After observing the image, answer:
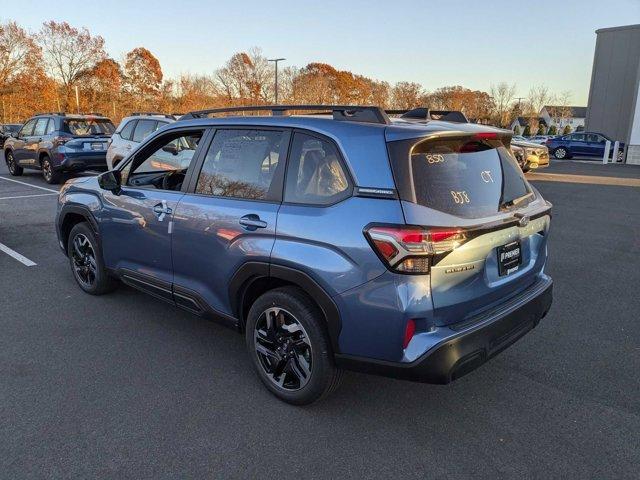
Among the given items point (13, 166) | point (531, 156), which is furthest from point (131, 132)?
point (531, 156)

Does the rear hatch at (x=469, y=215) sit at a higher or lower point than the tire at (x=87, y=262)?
higher

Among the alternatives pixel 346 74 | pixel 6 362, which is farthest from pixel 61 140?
pixel 346 74

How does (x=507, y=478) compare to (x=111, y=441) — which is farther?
(x=111, y=441)

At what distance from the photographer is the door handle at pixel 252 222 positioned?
2979 mm

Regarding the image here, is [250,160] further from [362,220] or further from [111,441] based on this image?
[111,441]

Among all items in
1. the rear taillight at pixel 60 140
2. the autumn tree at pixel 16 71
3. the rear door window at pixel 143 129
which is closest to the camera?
the rear door window at pixel 143 129

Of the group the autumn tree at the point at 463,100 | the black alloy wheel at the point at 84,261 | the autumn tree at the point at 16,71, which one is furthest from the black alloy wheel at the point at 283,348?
the autumn tree at the point at 463,100

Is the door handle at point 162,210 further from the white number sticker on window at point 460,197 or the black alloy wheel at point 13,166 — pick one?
the black alloy wheel at point 13,166

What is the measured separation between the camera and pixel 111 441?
2.70m

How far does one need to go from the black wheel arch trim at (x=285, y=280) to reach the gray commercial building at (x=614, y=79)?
37090mm

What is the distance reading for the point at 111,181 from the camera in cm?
420

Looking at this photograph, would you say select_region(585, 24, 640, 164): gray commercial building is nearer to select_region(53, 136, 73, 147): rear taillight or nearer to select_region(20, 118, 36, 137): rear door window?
select_region(53, 136, 73, 147): rear taillight

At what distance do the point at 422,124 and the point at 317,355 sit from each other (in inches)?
58.7

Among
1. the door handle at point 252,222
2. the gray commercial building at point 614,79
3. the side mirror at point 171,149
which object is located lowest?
the door handle at point 252,222
